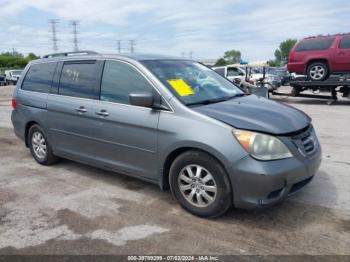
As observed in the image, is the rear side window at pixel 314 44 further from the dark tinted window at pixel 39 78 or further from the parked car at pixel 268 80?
the dark tinted window at pixel 39 78

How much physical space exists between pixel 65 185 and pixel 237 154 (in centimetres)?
256

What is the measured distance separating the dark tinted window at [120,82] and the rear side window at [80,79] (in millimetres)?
153

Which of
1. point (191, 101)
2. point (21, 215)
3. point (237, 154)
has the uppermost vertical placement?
point (191, 101)

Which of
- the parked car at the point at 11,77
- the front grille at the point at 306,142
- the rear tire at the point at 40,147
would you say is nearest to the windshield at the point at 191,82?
the front grille at the point at 306,142

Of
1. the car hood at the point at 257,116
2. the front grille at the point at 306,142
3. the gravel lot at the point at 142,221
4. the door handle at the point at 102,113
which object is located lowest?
the gravel lot at the point at 142,221

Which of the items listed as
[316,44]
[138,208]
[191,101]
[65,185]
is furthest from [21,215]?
[316,44]

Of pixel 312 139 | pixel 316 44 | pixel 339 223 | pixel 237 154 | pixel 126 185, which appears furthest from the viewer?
pixel 316 44

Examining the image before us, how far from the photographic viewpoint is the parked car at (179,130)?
3254 mm

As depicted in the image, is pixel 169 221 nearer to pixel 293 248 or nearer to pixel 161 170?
pixel 161 170

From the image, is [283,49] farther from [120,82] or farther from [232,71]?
[120,82]

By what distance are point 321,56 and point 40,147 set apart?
11016 millimetres

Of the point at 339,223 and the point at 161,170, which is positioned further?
the point at 161,170

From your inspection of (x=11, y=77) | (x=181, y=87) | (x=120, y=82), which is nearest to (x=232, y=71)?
(x=120, y=82)

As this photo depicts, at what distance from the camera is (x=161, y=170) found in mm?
3807
